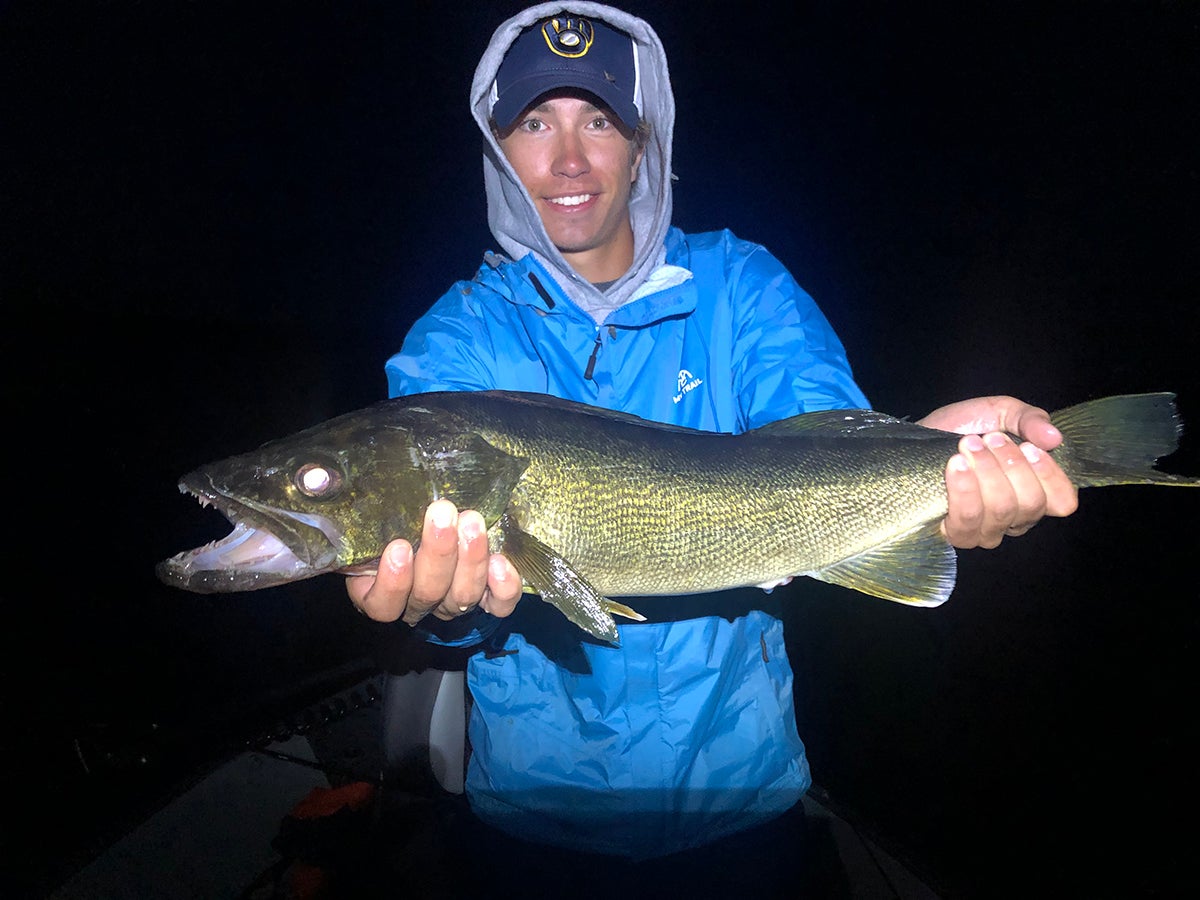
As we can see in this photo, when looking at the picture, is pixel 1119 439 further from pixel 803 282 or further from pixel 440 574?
pixel 803 282

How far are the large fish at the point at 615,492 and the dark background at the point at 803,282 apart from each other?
2813 mm

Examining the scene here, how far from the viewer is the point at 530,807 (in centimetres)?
240

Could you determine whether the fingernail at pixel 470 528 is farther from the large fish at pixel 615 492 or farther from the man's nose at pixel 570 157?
the man's nose at pixel 570 157

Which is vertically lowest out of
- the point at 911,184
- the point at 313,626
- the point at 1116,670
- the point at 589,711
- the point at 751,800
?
the point at 1116,670

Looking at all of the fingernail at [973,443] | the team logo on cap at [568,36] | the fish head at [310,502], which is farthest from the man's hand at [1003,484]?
the team logo on cap at [568,36]

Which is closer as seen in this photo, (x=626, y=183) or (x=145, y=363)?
(x=626, y=183)

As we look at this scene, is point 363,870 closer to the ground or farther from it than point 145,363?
closer to the ground

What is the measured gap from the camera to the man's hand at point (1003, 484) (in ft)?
6.75

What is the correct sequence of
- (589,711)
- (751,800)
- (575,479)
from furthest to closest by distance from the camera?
(751,800), (589,711), (575,479)

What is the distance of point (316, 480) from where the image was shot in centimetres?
172

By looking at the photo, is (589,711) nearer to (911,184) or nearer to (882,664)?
(882,664)

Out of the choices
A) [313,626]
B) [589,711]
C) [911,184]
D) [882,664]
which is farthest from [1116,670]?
[911,184]

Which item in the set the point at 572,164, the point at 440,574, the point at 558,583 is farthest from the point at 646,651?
the point at 572,164

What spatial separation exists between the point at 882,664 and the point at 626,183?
6.79m
